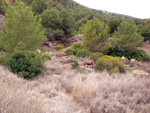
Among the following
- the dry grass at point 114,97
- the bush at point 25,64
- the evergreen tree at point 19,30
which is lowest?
the bush at point 25,64

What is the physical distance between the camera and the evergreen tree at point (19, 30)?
605 cm

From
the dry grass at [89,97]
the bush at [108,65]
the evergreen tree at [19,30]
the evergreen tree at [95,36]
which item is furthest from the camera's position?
the evergreen tree at [95,36]

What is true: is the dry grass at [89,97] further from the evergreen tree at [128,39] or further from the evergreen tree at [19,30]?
the evergreen tree at [128,39]

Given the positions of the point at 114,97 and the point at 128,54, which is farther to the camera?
the point at 128,54

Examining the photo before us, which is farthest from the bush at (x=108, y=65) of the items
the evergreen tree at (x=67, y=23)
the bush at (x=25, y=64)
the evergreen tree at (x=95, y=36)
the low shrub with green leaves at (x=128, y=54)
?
the evergreen tree at (x=67, y=23)

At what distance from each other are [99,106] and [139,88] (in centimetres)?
182

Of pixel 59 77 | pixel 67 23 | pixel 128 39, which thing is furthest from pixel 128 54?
pixel 59 77

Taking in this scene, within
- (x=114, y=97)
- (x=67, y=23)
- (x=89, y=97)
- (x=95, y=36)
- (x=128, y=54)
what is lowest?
(x=128, y=54)

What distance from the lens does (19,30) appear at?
629 cm

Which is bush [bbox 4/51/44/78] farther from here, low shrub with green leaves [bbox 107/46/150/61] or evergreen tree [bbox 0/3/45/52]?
low shrub with green leaves [bbox 107/46/150/61]

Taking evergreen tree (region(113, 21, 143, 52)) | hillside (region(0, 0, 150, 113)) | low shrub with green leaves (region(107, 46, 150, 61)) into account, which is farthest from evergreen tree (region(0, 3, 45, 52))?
evergreen tree (region(113, 21, 143, 52))

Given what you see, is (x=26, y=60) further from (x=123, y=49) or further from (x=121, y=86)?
(x=123, y=49)

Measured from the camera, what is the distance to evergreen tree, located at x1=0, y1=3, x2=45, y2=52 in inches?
238

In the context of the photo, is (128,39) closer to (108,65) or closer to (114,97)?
(108,65)
